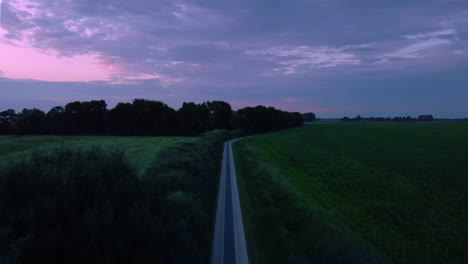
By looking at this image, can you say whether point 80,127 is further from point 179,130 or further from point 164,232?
point 164,232

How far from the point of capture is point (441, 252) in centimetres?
1023

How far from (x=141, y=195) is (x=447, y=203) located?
18143 millimetres

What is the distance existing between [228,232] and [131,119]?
7602cm

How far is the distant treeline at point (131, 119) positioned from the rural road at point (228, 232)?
6430 cm

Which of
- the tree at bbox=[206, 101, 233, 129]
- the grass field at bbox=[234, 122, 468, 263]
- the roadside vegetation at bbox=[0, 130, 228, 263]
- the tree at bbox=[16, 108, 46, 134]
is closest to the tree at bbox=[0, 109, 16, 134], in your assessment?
the tree at bbox=[16, 108, 46, 134]

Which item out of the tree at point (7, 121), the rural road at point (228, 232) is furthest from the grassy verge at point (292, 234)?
the tree at point (7, 121)

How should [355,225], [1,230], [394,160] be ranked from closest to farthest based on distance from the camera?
[1,230], [355,225], [394,160]

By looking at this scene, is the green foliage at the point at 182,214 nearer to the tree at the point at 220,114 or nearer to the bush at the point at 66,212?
the bush at the point at 66,212

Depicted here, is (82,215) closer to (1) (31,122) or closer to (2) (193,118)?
(1) (31,122)

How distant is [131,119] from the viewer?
81.4 meters

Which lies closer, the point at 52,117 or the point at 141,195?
the point at 141,195

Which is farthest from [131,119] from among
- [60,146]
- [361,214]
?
[361,214]

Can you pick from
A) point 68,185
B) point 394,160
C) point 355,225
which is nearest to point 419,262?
point 355,225

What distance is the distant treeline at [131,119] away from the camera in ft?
210
